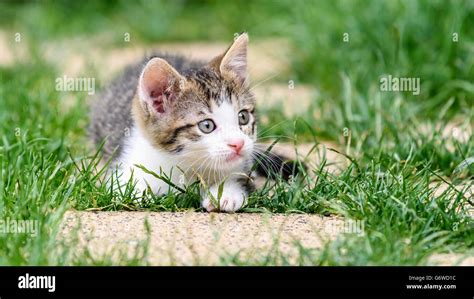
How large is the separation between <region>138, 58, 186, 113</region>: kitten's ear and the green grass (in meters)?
0.40

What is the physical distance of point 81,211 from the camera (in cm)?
439

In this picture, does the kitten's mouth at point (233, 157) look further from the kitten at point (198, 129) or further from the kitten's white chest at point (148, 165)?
the kitten's white chest at point (148, 165)

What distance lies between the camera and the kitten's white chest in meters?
4.71

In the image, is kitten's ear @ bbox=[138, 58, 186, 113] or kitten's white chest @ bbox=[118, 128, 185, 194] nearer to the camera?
kitten's ear @ bbox=[138, 58, 186, 113]

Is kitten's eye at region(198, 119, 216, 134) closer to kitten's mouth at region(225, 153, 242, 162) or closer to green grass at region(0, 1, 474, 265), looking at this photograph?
kitten's mouth at region(225, 153, 242, 162)

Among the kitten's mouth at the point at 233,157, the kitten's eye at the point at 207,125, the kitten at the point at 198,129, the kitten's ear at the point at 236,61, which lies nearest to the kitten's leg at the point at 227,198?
the kitten at the point at 198,129

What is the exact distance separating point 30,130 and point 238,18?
4352mm

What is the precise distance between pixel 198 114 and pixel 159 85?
0.27 m

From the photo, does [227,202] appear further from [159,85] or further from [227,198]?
[159,85]

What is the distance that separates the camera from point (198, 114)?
456 centimetres

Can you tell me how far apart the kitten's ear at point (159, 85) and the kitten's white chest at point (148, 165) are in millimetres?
228

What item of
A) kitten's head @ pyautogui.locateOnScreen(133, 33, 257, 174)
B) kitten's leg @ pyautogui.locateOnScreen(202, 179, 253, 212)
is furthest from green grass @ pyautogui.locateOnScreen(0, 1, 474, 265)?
kitten's head @ pyautogui.locateOnScreen(133, 33, 257, 174)

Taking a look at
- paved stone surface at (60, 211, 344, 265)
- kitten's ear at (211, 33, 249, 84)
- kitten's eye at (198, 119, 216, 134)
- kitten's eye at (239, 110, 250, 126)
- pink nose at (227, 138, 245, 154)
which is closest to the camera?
paved stone surface at (60, 211, 344, 265)
